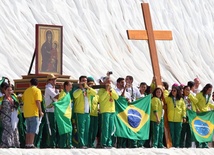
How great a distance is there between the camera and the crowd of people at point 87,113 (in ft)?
72.3

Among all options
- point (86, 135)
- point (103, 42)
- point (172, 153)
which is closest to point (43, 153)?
point (86, 135)

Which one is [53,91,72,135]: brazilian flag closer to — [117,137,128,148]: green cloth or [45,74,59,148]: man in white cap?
[45,74,59,148]: man in white cap

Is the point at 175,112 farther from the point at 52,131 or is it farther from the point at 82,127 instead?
the point at 52,131

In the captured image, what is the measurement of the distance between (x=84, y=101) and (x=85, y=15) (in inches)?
584

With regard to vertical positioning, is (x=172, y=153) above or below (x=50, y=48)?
below

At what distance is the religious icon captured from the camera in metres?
25.1

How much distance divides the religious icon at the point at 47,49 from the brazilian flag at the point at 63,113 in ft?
8.40

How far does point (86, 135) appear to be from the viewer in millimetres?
23078

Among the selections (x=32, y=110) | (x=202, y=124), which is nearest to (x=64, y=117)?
(x=32, y=110)

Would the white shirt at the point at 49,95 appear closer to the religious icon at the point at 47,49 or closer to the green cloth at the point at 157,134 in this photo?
the religious icon at the point at 47,49

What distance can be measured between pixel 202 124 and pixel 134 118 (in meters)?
2.17

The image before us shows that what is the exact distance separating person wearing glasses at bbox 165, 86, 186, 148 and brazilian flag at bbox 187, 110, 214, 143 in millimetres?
441

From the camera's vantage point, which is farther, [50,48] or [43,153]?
[50,48]

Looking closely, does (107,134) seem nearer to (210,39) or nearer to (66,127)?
(66,127)
